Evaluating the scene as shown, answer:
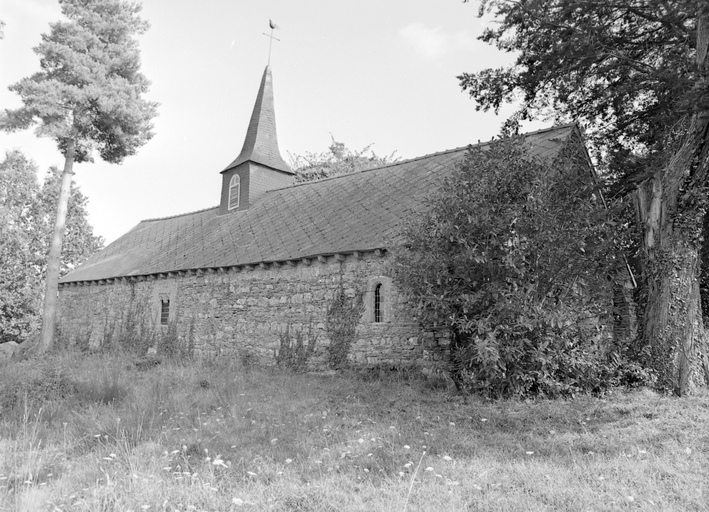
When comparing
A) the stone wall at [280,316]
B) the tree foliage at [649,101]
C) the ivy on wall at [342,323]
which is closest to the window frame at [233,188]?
the stone wall at [280,316]

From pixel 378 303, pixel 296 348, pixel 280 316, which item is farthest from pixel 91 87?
pixel 378 303

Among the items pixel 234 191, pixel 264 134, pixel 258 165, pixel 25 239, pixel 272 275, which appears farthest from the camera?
pixel 25 239

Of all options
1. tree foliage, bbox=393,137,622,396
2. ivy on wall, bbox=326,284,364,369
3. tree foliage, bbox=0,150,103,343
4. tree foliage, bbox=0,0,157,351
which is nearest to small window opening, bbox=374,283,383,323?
ivy on wall, bbox=326,284,364,369

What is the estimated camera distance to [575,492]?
4066 mm

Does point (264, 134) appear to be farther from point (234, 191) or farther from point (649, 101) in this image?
point (649, 101)

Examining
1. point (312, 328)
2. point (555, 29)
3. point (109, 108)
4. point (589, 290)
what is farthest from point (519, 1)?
point (109, 108)

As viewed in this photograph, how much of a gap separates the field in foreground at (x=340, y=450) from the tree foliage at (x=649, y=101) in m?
1.28

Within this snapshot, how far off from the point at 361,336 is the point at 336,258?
1.91m

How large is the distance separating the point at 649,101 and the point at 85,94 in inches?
657

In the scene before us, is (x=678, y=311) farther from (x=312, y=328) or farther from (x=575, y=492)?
(x=312, y=328)

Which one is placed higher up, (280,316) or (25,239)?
(25,239)

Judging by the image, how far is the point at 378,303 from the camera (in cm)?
1096

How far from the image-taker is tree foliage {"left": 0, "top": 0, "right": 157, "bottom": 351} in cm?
1623

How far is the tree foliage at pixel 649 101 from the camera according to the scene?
7949 mm
